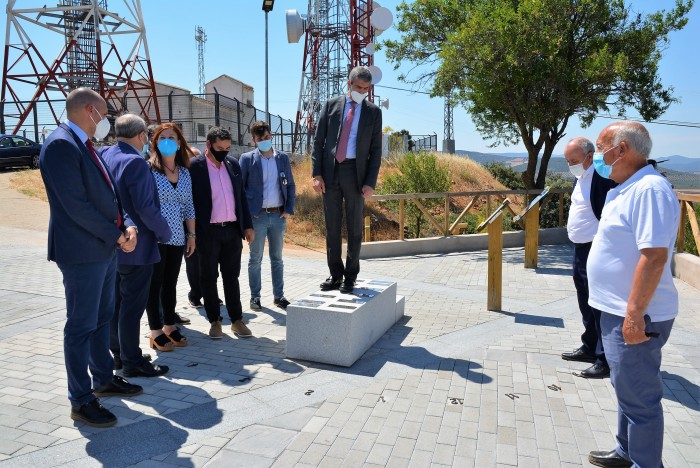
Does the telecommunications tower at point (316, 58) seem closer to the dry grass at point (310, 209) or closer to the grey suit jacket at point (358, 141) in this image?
the dry grass at point (310, 209)

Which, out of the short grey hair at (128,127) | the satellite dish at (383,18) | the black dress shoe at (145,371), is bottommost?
the black dress shoe at (145,371)

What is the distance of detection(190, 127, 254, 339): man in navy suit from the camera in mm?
5008

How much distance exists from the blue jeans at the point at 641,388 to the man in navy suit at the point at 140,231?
3.16 m

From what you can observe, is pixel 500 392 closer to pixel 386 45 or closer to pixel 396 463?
Answer: pixel 396 463

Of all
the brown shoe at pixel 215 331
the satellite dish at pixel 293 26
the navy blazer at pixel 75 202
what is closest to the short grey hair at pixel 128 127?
the navy blazer at pixel 75 202

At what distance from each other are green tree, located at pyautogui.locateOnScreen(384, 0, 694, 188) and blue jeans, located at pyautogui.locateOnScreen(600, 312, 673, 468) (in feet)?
29.0

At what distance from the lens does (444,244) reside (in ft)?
36.3

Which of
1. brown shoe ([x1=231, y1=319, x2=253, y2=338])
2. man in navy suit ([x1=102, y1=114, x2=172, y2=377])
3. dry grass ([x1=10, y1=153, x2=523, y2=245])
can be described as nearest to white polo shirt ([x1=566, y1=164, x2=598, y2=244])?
brown shoe ([x1=231, y1=319, x2=253, y2=338])

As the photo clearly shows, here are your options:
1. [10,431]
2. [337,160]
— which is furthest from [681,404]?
[10,431]

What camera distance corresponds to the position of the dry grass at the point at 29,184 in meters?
16.3

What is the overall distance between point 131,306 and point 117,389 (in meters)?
0.63

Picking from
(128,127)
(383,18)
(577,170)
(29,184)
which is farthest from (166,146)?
(29,184)

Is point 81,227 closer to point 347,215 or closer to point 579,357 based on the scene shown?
point 347,215

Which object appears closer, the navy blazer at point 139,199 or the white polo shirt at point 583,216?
the navy blazer at point 139,199
